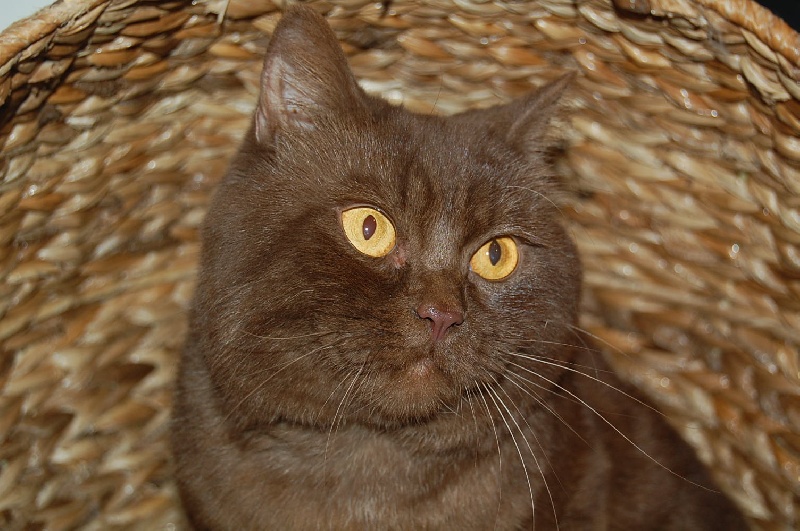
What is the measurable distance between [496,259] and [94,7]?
2.49ft

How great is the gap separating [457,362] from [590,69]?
890mm

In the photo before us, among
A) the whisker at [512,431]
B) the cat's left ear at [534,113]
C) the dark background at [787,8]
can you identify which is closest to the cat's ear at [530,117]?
the cat's left ear at [534,113]

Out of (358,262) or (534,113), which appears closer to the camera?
(358,262)

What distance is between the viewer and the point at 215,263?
135cm

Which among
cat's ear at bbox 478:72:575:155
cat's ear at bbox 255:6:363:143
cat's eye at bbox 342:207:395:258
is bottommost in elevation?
cat's ear at bbox 478:72:575:155

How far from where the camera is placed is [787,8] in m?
2.07

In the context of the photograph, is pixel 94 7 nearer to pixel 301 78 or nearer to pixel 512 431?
pixel 301 78

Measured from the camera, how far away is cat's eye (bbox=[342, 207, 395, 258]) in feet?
4.23

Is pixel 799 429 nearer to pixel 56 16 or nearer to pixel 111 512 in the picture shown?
pixel 111 512

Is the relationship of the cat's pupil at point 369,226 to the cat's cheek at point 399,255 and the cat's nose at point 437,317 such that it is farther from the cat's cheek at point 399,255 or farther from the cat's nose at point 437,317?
the cat's nose at point 437,317

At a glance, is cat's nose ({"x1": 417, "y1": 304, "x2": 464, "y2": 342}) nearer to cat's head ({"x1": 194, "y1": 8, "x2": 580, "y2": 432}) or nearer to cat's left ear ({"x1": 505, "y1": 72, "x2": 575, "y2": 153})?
cat's head ({"x1": 194, "y1": 8, "x2": 580, "y2": 432})

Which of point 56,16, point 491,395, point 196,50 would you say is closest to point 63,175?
point 196,50

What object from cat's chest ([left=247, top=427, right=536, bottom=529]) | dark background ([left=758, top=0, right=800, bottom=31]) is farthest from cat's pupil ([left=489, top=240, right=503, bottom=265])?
dark background ([left=758, top=0, right=800, bottom=31])

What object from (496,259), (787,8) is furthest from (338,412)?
(787,8)
